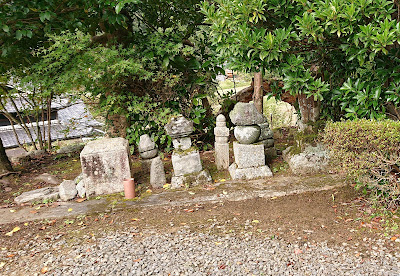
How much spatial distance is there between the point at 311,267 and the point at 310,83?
2294 mm

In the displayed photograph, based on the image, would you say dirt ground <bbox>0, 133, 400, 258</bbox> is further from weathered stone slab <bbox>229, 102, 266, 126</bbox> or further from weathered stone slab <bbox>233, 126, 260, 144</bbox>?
weathered stone slab <bbox>229, 102, 266, 126</bbox>

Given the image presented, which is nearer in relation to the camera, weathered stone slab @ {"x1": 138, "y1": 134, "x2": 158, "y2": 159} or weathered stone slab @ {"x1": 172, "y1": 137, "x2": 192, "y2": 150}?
weathered stone slab @ {"x1": 172, "y1": 137, "x2": 192, "y2": 150}

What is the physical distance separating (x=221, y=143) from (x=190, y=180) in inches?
33.8

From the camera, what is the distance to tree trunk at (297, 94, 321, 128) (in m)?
5.35

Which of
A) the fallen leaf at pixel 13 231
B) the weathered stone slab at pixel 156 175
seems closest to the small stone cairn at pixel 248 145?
the weathered stone slab at pixel 156 175

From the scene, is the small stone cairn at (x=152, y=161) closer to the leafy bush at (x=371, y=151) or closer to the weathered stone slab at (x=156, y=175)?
the weathered stone slab at (x=156, y=175)

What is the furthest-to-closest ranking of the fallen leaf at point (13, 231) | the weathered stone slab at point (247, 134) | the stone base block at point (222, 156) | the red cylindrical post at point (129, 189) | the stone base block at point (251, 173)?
the stone base block at point (222, 156) < the stone base block at point (251, 173) < the weathered stone slab at point (247, 134) < the red cylindrical post at point (129, 189) < the fallen leaf at point (13, 231)

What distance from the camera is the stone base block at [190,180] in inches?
199

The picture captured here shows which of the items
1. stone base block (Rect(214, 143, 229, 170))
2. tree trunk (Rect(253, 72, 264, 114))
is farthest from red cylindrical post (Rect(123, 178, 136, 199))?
tree trunk (Rect(253, 72, 264, 114))

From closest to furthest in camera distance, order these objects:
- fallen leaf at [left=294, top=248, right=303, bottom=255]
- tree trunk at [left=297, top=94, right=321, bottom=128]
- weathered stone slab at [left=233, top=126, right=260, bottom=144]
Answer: fallen leaf at [left=294, top=248, right=303, bottom=255]
weathered stone slab at [left=233, top=126, right=260, bottom=144]
tree trunk at [left=297, top=94, right=321, bottom=128]

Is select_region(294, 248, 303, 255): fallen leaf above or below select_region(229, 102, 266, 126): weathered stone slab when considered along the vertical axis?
below

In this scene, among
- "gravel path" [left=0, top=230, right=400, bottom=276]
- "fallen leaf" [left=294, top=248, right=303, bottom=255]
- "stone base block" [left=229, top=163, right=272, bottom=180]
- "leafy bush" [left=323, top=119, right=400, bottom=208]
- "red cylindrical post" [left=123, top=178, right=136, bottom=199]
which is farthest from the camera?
"stone base block" [left=229, top=163, right=272, bottom=180]

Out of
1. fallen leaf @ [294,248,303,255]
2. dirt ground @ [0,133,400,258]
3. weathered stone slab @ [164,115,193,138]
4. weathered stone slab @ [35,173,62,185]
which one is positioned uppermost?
weathered stone slab @ [164,115,193,138]

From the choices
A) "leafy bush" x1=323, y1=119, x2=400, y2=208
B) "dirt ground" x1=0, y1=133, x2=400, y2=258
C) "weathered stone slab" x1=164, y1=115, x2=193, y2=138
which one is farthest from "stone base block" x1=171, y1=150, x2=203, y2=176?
"leafy bush" x1=323, y1=119, x2=400, y2=208
